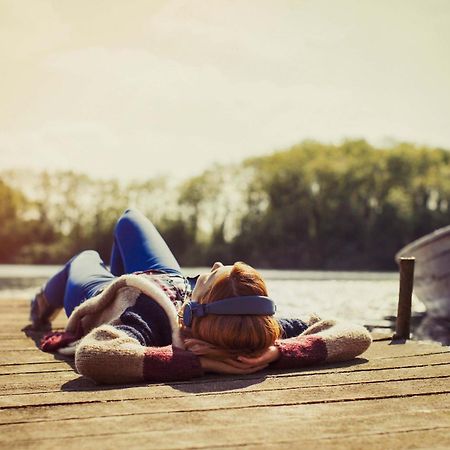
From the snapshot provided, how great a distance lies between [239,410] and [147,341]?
865 millimetres

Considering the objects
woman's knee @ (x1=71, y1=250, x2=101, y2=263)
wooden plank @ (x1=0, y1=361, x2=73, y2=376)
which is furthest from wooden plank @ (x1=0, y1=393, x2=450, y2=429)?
woman's knee @ (x1=71, y1=250, x2=101, y2=263)

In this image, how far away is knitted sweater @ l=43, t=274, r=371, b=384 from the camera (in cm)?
295

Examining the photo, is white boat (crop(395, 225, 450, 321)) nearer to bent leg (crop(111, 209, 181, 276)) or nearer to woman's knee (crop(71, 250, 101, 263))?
woman's knee (crop(71, 250, 101, 263))

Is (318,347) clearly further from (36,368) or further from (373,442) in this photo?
(36,368)

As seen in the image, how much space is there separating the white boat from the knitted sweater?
619 centimetres

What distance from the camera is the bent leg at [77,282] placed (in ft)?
13.7

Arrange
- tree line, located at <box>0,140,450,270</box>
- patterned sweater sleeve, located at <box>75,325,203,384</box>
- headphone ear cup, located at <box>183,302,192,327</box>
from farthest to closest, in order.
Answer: tree line, located at <box>0,140,450,270</box>, headphone ear cup, located at <box>183,302,192,327</box>, patterned sweater sleeve, located at <box>75,325,203,384</box>

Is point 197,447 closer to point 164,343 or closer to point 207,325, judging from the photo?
point 207,325

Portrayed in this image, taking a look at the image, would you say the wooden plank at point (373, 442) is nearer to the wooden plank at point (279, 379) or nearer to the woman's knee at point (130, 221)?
the wooden plank at point (279, 379)

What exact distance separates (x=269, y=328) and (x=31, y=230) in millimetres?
42453

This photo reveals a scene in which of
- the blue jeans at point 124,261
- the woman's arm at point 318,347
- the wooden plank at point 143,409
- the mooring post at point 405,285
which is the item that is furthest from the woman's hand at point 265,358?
the mooring post at point 405,285

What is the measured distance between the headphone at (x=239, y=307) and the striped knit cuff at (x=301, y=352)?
365 millimetres

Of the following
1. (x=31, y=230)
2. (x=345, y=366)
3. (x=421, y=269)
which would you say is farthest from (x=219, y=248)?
(x=345, y=366)

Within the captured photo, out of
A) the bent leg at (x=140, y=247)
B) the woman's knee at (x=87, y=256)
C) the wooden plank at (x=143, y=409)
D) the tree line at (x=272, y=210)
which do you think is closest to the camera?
the wooden plank at (x=143, y=409)
